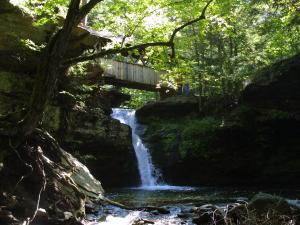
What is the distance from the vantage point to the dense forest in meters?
8.75

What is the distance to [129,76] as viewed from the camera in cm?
2412

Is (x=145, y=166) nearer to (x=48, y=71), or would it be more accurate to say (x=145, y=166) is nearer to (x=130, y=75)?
(x=130, y=75)

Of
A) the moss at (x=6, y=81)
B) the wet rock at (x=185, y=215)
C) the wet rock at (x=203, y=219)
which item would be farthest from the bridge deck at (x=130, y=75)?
the wet rock at (x=203, y=219)

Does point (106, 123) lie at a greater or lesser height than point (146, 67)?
lesser

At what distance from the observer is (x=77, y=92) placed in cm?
1705

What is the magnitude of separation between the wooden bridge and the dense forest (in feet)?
0.26

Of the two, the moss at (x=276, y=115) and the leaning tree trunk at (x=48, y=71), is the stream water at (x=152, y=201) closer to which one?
the leaning tree trunk at (x=48, y=71)

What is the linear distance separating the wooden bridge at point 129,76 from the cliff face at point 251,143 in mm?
3635

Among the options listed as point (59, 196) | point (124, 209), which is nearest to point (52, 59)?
point (59, 196)

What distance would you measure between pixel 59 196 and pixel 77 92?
8.76 metres

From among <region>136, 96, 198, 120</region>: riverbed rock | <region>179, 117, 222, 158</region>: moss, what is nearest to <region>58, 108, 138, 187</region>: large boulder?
<region>179, 117, 222, 158</region>: moss

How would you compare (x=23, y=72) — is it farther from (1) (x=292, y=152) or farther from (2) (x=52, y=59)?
(1) (x=292, y=152)

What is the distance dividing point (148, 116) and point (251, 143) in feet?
24.0

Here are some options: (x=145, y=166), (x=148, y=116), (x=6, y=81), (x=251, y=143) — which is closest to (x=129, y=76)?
(x=148, y=116)
